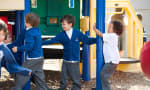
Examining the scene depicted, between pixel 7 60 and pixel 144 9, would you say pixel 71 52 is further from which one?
pixel 144 9

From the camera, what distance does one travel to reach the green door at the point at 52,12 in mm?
4939

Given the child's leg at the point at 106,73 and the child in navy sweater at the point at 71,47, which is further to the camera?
the child in navy sweater at the point at 71,47

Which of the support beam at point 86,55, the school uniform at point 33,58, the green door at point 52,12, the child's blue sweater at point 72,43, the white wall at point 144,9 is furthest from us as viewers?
the white wall at point 144,9

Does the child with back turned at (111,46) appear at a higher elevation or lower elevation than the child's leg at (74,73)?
higher

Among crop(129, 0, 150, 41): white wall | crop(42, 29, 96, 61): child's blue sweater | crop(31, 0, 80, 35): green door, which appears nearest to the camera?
crop(42, 29, 96, 61): child's blue sweater

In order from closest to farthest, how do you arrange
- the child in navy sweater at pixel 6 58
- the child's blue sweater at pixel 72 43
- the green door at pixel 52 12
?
the child in navy sweater at pixel 6 58, the child's blue sweater at pixel 72 43, the green door at pixel 52 12

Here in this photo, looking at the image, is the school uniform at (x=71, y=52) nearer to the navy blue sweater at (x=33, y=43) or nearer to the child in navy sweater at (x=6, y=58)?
the navy blue sweater at (x=33, y=43)

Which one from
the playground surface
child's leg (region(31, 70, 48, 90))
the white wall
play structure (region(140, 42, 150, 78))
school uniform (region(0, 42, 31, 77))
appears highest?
the white wall

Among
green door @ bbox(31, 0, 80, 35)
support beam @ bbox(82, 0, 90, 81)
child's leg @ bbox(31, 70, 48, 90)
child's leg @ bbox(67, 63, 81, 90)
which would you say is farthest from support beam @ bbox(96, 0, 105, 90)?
green door @ bbox(31, 0, 80, 35)

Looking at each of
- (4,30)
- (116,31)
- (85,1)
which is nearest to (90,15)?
(85,1)

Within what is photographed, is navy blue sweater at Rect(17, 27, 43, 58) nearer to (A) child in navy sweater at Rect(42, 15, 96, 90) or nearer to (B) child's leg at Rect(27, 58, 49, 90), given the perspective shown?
(B) child's leg at Rect(27, 58, 49, 90)

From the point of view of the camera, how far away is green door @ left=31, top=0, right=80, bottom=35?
4.94m

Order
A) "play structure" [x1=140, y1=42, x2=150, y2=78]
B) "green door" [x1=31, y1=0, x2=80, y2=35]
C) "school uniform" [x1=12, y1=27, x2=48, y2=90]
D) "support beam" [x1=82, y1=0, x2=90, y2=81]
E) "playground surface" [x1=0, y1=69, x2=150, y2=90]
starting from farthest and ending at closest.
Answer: "green door" [x1=31, y1=0, x2=80, y2=35]
"support beam" [x1=82, y1=0, x2=90, y2=81]
"playground surface" [x1=0, y1=69, x2=150, y2=90]
"school uniform" [x1=12, y1=27, x2=48, y2=90]
"play structure" [x1=140, y1=42, x2=150, y2=78]

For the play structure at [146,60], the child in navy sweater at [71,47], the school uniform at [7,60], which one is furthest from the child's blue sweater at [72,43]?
the play structure at [146,60]
